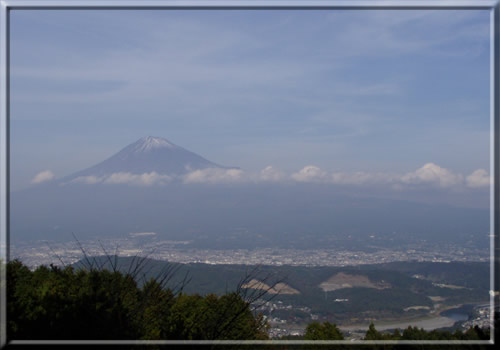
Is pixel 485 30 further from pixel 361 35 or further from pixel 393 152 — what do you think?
pixel 393 152

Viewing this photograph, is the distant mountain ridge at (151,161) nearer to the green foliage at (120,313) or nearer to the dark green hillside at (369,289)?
the dark green hillside at (369,289)

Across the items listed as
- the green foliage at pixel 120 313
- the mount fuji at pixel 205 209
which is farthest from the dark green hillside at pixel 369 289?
the green foliage at pixel 120 313

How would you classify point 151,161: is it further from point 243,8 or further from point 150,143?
point 243,8

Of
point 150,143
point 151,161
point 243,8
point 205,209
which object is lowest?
point 205,209

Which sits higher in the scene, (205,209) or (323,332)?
(205,209)

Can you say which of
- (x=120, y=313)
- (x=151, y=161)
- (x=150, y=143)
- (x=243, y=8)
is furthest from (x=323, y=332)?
(x=151, y=161)

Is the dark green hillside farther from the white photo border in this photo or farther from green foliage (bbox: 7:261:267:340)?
the white photo border

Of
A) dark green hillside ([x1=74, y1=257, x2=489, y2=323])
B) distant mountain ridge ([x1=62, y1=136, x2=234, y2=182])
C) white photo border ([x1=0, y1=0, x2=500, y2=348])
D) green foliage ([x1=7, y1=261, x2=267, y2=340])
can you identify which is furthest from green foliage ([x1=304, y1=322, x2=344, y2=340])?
distant mountain ridge ([x1=62, y1=136, x2=234, y2=182])
